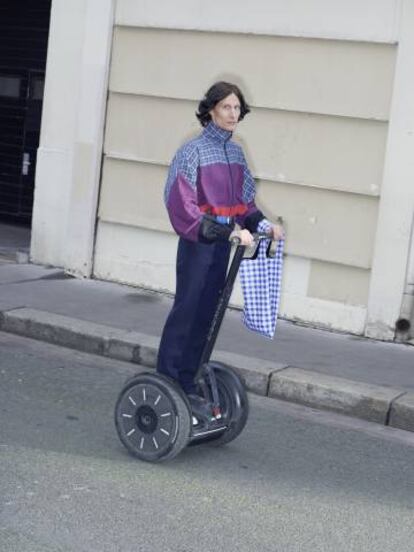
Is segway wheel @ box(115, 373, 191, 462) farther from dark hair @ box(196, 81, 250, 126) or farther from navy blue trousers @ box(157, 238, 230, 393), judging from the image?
dark hair @ box(196, 81, 250, 126)

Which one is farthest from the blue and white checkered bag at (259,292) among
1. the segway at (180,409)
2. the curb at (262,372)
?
the curb at (262,372)

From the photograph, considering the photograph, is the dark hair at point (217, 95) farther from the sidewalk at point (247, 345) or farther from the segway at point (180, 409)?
the sidewalk at point (247, 345)

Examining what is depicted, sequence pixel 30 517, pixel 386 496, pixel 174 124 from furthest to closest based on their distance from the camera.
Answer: pixel 174 124, pixel 386 496, pixel 30 517

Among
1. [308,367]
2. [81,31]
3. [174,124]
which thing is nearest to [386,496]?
[308,367]

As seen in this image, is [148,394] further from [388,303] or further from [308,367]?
[388,303]

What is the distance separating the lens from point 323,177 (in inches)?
349

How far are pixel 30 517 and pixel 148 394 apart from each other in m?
1.02

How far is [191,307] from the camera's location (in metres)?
5.27

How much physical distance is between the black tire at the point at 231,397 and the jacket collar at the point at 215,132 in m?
1.18

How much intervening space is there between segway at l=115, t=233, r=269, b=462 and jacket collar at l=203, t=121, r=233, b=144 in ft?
1.79

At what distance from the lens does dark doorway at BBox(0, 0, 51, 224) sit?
12.7 m

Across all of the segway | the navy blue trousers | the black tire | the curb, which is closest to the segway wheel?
the segway

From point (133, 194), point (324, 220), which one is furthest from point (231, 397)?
point (133, 194)

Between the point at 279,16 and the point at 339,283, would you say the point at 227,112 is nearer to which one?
the point at 339,283
